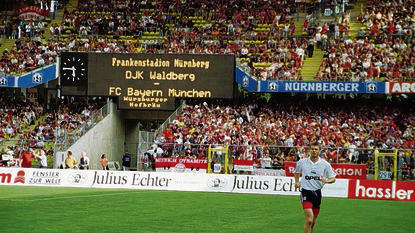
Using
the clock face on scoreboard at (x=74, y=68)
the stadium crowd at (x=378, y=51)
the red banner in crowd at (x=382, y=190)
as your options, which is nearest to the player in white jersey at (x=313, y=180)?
the red banner in crowd at (x=382, y=190)

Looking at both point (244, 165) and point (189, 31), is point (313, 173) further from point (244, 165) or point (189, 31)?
point (189, 31)

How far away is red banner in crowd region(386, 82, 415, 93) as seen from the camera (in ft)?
127

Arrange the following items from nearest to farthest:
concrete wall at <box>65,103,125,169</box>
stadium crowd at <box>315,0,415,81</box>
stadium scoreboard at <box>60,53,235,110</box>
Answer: concrete wall at <box>65,103,125,169</box>, stadium scoreboard at <box>60,53,235,110</box>, stadium crowd at <box>315,0,415,81</box>

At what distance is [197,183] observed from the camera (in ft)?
93.9

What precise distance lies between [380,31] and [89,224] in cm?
3100

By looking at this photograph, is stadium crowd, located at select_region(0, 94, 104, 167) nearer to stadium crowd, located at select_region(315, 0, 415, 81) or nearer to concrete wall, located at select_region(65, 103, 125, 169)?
concrete wall, located at select_region(65, 103, 125, 169)

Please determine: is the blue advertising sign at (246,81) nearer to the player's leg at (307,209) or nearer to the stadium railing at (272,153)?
the stadium railing at (272,153)

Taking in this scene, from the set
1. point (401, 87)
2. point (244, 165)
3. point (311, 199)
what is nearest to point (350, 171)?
point (244, 165)

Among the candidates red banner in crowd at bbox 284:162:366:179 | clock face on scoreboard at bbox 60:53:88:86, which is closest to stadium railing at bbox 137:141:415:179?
A: red banner in crowd at bbox 284:162:366:179

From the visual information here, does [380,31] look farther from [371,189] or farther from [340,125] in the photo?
[371,189]

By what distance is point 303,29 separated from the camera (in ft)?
147

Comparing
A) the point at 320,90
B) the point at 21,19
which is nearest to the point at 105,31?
the point at 21,19

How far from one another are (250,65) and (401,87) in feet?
30.3

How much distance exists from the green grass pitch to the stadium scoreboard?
13144 millimetres
